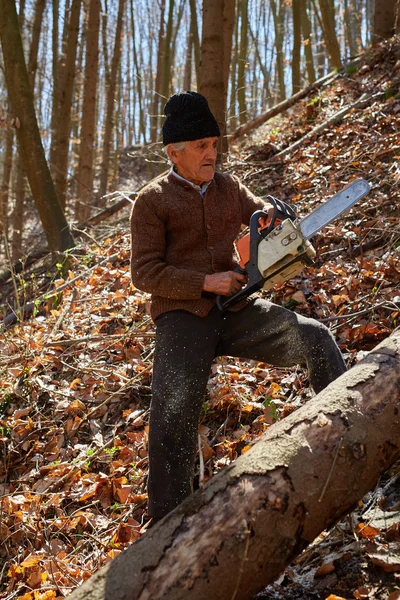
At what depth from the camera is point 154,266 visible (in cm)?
272

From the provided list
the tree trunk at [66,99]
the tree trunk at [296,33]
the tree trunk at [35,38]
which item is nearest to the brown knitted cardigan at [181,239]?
the tree trunk at [66,99]

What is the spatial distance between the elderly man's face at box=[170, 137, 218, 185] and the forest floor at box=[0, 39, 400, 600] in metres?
1.41

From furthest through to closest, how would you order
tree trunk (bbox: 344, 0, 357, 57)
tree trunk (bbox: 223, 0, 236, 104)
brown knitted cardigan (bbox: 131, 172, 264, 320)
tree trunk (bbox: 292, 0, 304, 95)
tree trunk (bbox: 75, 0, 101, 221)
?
1. tree trunk (bbox: 344, 0, 357, 57)
2. tree trunk (bbox: 292, 0, 304, 95)
3. tree trunk (bbox: 75, 0, 101, 221)
4. tree trunk (bbox: 223, 0, 236, 104)
5. brown knitted cardigan (bbox: 131, 172, 264, 320)

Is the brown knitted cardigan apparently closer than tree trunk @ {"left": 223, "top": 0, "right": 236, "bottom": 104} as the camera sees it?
Yes

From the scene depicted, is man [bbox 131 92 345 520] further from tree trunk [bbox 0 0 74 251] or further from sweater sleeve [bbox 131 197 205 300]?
tree trunk [bbox 0 0 74 251]

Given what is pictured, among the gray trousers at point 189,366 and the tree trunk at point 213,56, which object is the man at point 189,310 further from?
the tree trunk at point 213,56

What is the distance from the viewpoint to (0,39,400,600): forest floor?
94.9 inches

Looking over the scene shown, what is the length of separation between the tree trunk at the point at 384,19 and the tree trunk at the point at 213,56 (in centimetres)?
346

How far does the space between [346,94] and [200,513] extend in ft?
23.2

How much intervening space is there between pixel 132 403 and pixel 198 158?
1.99 m

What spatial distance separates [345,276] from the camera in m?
4.32

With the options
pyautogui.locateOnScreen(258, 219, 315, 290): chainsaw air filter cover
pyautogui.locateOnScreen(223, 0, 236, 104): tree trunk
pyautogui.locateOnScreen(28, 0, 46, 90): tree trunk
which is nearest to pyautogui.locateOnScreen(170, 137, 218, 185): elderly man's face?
pyautogui.locateOnScreen(258, 219, 315, 290): chainsaw air filter cover

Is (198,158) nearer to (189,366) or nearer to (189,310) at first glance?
(189,310)

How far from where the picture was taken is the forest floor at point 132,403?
→ 2.41 m
